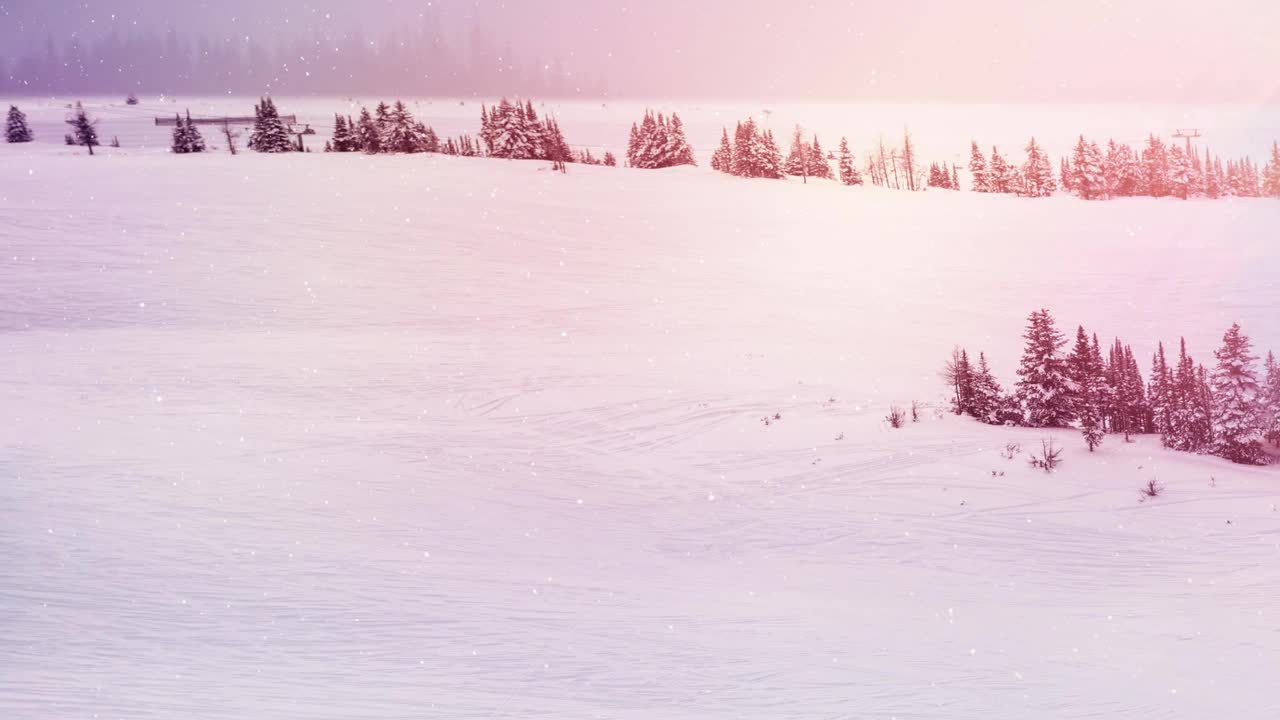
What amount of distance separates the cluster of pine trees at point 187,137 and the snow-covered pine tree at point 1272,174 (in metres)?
96.8

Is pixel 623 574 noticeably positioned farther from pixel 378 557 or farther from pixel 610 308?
pixel 610 308

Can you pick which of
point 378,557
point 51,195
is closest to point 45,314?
point 51,195

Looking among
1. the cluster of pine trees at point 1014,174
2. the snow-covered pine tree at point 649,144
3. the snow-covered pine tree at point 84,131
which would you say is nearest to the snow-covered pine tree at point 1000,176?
the cluster of pine trees at point 1014,174

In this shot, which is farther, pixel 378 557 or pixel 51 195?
pixel 51 195

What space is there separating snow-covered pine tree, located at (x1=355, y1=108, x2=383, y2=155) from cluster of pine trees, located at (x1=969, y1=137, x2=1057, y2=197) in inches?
2287

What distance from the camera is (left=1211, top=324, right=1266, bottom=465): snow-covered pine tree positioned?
17.6 m

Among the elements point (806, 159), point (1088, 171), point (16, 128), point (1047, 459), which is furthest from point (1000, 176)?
point (16, 128)

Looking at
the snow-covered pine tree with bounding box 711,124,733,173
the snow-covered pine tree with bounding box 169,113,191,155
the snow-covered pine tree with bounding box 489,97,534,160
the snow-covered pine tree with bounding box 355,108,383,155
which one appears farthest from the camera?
the snow-covered pine tree with bounding box 711,124,733,173

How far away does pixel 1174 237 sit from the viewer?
47.7 m

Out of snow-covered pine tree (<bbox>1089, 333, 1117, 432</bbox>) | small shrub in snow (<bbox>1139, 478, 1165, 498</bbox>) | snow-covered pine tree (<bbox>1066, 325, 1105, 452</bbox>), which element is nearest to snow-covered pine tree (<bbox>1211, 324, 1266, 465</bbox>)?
snow-covered pine tree (<bbox>1089, 333, 1117, 432</bbox>)

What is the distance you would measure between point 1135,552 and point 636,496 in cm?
815

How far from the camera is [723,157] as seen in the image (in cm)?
7538

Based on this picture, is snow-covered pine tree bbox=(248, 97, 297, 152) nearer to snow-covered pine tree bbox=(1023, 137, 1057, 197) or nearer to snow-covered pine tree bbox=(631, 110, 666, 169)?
snow-covered pine tree bbox=(631, 110, 666, 169)

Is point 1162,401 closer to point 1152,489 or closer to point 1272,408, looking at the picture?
point 1272,408
